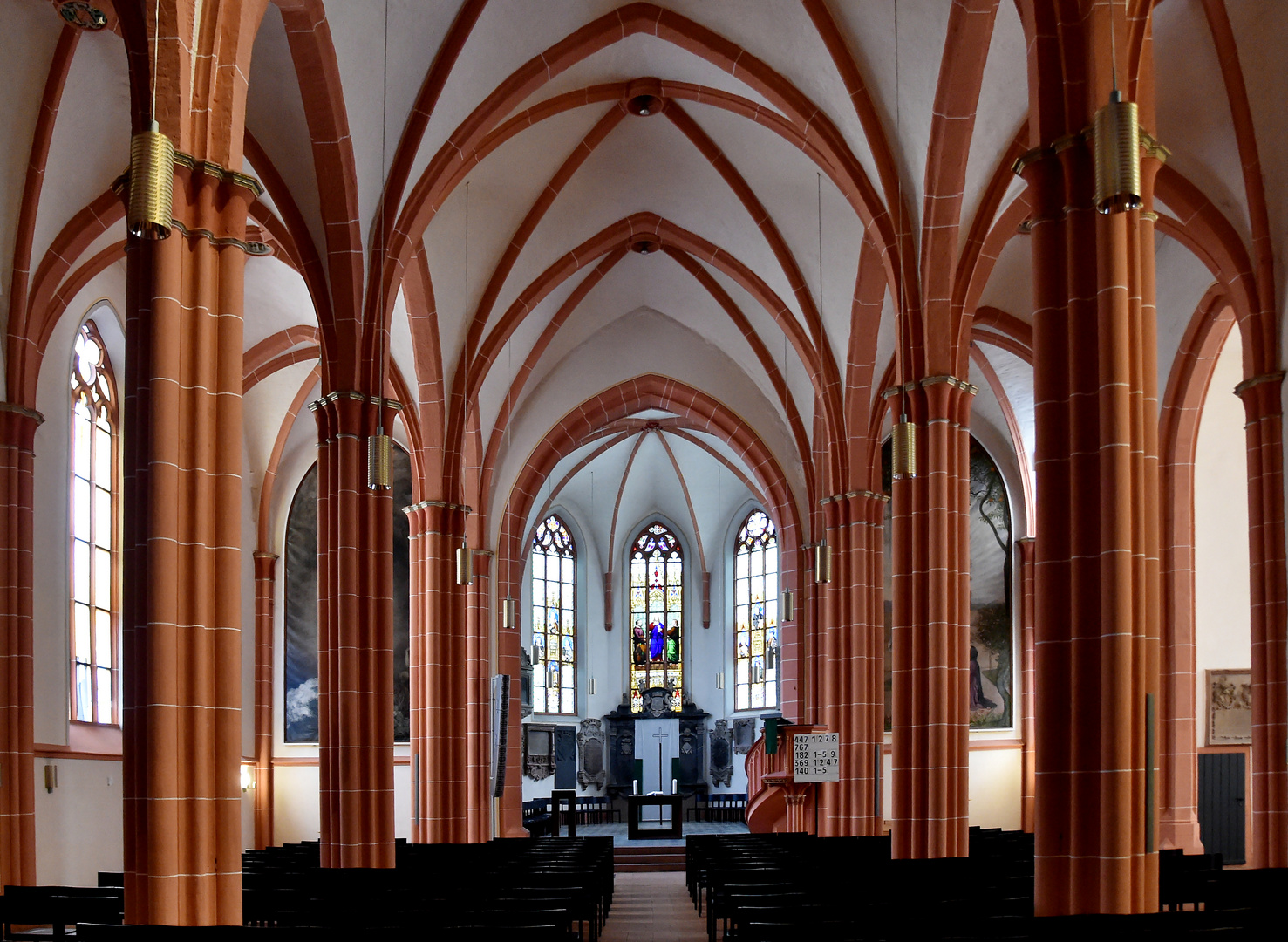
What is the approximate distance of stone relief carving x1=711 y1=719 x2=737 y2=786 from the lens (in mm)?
29438

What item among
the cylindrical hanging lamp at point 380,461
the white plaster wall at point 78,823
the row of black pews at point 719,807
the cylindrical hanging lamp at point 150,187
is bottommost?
the row of black pews at point 719,807

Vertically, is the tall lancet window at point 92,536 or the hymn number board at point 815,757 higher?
the tall lancet window at point 92,536

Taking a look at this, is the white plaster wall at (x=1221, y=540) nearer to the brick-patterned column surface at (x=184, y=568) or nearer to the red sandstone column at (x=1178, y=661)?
the red sandstone column at (x=1178, y=661)

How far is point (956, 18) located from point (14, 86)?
8.22 metres

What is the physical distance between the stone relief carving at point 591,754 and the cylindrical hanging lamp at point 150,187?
25.5 m

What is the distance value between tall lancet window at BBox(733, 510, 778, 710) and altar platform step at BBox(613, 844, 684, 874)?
8099mm

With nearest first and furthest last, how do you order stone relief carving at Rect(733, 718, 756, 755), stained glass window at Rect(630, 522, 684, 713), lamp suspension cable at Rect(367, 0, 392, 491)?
lamp suspension cable at Rect(367, 0, 392, 491), stone relief carving at Rect(733, 718, 756, 755), stained glass window at Rect(630, 522, 684, 713)

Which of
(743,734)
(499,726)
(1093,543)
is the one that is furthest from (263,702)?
(1093,543)

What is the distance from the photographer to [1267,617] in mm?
11523

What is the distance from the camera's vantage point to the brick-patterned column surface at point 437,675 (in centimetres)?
1694

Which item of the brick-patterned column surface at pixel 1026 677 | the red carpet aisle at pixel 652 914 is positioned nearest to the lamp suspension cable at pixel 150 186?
the red carpet aisle at pixel 652 914

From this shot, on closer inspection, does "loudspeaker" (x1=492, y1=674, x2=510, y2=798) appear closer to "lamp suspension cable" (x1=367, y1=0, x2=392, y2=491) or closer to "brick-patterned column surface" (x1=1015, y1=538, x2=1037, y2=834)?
"lamp suspension cable" (x1=367, y1=0, x2=392, y2=491)

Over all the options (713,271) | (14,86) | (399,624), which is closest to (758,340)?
(713,271)

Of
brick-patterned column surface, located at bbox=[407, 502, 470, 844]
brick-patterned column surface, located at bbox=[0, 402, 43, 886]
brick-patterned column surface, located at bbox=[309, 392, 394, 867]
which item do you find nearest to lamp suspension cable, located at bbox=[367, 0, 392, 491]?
brick-patterned column surface, located at bbox=[309, 392, 394, 867]
